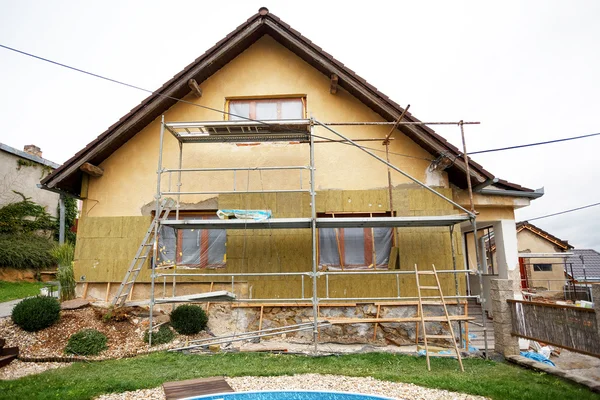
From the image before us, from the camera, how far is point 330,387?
5785mm

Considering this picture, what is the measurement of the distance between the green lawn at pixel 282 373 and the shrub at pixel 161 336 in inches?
27.0

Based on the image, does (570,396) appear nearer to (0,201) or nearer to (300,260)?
(300,260)

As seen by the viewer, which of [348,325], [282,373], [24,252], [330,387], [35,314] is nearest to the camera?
[330,387]

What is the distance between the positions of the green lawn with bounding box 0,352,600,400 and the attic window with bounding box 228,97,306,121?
20.5 ft

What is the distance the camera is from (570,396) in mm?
5637

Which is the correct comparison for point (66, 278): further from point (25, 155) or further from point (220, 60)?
point (25, 155)

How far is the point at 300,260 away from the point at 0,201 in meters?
17.7

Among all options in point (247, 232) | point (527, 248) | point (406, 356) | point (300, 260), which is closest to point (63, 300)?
point (247, 232)

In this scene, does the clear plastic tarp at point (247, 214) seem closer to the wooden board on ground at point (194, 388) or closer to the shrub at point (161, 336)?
the shrub at point (161, 336)

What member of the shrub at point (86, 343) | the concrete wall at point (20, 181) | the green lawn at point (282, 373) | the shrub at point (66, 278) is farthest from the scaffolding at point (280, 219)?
the concrete wall at point (20, 181)

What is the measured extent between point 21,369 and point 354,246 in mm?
7320

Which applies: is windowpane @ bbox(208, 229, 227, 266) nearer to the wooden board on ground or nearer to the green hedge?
the wooden board on ground

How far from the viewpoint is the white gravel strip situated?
6.82 metres

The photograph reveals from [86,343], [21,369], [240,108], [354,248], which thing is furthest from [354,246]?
[21,369]
